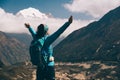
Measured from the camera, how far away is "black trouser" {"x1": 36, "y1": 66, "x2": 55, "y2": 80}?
14852 millimetres

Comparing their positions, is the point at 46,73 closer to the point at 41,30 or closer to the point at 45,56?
the point at 45,56

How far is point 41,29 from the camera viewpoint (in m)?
14.7

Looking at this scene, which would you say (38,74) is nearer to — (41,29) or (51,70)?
(51,70)

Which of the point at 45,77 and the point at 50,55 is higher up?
the point at 50,55

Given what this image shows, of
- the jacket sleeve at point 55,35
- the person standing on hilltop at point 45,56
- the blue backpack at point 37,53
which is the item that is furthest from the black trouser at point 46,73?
the jacket sleeve at point 55,35

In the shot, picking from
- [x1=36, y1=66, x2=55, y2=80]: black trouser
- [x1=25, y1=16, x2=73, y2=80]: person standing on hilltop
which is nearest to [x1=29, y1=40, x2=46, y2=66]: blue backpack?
[x1=25, y1=16, x2=73, y2=80]: person standing on hilltop

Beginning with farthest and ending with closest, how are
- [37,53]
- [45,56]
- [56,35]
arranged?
[45,56]
[37,53]
[56,35]

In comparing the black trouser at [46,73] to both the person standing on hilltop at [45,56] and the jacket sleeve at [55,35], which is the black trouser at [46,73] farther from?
the jacket sleeve at [55,35]

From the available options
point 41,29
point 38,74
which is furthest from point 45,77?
point 41,29

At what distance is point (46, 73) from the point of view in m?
14.9

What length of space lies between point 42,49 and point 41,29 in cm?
97

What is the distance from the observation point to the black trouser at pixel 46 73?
14852 millimetres

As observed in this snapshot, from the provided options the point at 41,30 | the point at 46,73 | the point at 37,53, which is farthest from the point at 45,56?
the point at 41,30

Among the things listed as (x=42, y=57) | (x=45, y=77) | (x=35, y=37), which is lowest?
(x=45, y=77)
